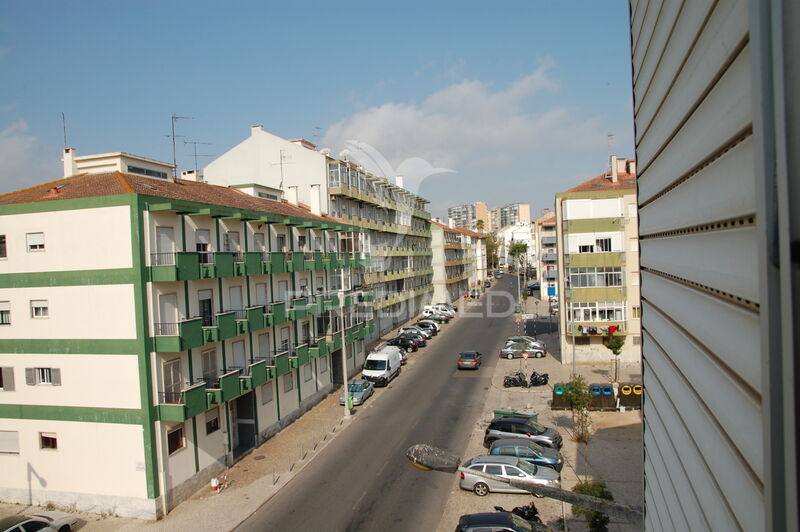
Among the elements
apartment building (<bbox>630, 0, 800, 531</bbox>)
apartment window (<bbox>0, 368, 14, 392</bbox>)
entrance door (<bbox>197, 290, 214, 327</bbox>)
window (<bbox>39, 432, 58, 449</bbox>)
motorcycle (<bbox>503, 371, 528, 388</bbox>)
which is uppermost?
apartment building (<bbox>630, 0, 800, 531</bbox>)

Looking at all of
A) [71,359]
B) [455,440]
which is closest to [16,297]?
[71,359]

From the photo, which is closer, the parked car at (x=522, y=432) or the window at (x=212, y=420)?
the window at (x=212, y=420)

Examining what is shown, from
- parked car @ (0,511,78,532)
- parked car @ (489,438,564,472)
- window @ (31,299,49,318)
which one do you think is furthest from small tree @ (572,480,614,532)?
→ window @ (31,299,49,318)

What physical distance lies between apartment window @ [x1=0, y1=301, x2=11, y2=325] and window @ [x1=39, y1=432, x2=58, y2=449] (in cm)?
435

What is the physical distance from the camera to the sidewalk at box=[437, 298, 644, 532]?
18.2 m

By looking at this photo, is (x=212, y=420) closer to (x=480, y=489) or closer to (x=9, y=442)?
(x=9, y=442)

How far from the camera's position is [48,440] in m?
20.2

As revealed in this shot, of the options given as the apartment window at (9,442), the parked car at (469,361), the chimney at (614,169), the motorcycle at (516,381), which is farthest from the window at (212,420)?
the chimney at (614,169)

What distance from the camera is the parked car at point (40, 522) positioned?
16891 millimetres

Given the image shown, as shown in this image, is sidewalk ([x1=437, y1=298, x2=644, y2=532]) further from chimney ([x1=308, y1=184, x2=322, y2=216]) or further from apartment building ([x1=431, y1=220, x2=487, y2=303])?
apartment building ([x1=431, y1=220, x2=487, y2=303])

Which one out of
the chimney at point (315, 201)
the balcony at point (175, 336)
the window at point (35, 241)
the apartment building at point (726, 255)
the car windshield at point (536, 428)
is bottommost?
the car windshield at point (536, 428)

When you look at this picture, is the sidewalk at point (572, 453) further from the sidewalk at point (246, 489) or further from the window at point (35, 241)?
the window at point (35, 241)

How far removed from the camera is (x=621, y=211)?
118ft

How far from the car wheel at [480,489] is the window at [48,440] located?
600 inches
